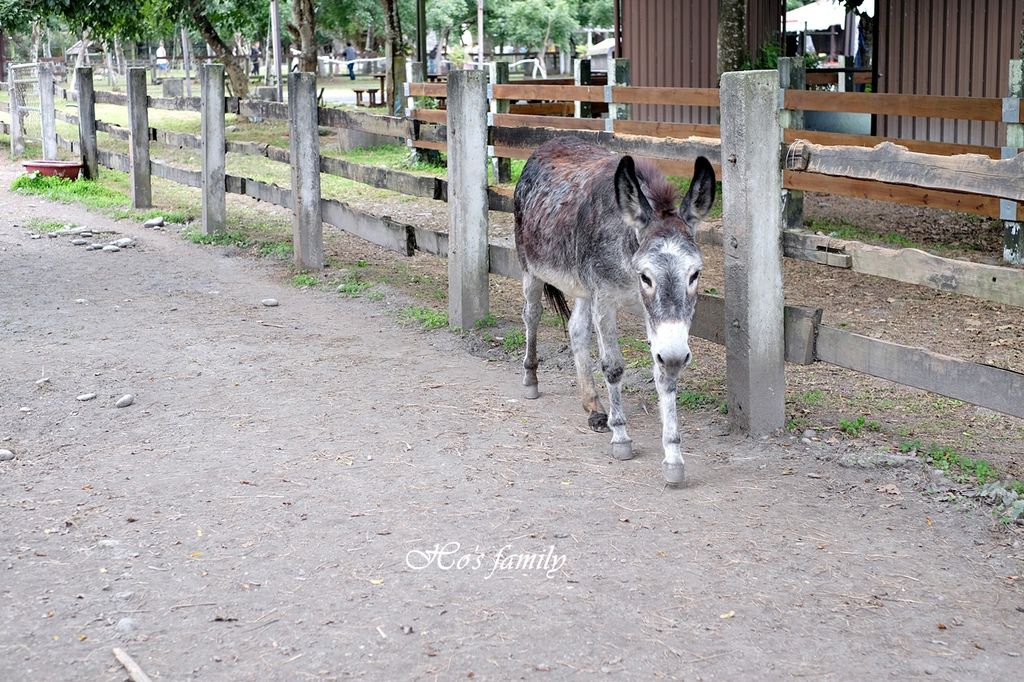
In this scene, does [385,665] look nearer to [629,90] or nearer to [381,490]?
[381,490]

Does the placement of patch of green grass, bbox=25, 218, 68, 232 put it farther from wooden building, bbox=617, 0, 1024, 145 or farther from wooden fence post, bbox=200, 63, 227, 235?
wooden building, bbox=617, 0, 1024, 145

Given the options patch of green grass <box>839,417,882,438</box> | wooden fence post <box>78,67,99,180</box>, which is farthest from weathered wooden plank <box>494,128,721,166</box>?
wooden fence post <box>78,67,99,180</box>

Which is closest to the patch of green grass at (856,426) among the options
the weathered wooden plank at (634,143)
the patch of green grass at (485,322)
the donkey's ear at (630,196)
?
the weathered wooden plank at (634,143)

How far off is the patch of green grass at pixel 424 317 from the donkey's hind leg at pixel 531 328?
1.66 metres

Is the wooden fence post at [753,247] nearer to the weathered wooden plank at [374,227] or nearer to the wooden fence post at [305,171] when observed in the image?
the weathered wooden plank at [374,227]

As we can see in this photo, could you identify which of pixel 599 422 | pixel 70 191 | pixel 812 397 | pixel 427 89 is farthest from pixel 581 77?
pixel 599 422

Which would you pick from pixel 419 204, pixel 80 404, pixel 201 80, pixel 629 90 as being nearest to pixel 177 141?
pixel 201 80

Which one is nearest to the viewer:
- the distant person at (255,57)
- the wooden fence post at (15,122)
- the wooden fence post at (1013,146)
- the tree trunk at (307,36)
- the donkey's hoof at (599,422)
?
the donkey's hoof at (599,422)

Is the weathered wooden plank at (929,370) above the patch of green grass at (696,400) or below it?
above

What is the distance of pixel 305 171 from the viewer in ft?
32.3

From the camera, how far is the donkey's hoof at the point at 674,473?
4965mm

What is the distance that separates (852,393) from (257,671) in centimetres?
396

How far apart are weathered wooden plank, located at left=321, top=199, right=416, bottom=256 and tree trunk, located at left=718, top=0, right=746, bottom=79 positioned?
5.75m

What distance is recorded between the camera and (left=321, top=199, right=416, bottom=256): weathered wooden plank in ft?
28.6
